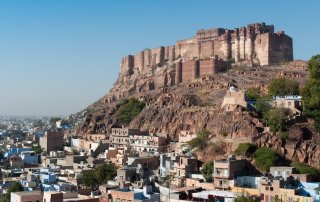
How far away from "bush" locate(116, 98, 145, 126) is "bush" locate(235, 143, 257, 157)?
62.1 ft

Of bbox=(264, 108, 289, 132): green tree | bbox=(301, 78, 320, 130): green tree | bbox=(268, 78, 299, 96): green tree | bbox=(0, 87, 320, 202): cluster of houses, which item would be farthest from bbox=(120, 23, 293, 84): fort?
bbox=(264, 108, 289, 132): green tree

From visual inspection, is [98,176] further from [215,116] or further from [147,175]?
[215,116]

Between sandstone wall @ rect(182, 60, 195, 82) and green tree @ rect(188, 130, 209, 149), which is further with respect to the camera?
Answer: sandstone wall @ rect(182, 60, 195, 82)

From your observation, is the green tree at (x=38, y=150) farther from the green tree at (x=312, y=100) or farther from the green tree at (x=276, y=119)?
the green tree at (x=312, y=100)

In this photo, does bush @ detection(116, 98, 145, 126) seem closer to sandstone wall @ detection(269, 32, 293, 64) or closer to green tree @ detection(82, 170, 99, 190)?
sandstone wall @ detection(269, 32, 293, 64)

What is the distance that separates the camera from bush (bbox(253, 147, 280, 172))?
95.0 ft

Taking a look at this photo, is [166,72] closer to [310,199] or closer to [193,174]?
[193,174]

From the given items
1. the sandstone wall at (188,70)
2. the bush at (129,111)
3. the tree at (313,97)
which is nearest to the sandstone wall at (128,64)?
the sandstone wall at (188,70)

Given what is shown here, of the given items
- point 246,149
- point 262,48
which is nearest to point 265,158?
point 246,149

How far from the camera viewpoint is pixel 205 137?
34.3 meters

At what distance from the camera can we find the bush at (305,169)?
27.4 metres

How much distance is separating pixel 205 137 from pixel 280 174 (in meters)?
7.94

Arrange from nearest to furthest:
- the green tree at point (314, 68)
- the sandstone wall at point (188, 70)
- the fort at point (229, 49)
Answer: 1. the green tree at point (314, 68)
2. the fort at point (229, 49)
3. the sandstone wall at point (188, 70)

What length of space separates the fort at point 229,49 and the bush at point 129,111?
9.02 meters
